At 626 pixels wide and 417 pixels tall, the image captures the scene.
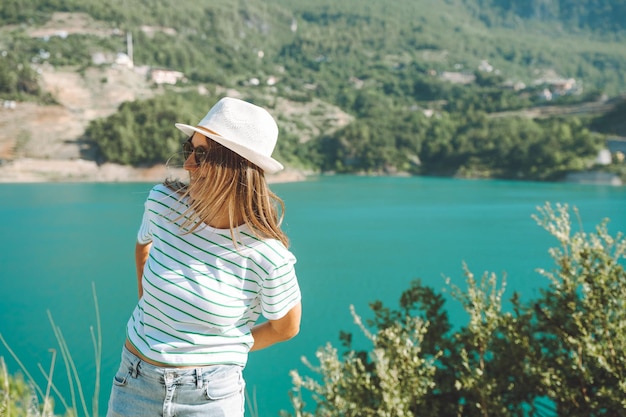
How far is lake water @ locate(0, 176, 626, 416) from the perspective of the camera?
820 cm

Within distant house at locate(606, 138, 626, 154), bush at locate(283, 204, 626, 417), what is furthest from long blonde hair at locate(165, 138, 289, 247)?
distant house at locate(606, 138, 626, 154)

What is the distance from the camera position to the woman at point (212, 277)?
125 cm

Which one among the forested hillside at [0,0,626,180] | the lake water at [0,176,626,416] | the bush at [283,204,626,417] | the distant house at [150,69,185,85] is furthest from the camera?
the distant house at [150,69,185,85]

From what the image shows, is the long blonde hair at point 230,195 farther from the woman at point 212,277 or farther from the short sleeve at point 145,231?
the short sleeve at point 145,231

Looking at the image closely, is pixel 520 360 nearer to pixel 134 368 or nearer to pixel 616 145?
pixel 134 368

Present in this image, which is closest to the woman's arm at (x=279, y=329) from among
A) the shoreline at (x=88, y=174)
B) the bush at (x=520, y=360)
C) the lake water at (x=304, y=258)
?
the lake water at (x=304, y=258)

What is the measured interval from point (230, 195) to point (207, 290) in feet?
0.72

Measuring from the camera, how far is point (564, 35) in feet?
479

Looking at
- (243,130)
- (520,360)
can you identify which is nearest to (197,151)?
(243,130)

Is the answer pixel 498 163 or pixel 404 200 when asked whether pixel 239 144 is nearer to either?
pixel 404 200

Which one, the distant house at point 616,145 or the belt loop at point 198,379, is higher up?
the belt loop at point 198,379

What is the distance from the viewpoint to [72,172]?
36969 mm

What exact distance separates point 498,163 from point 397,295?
3993 cm

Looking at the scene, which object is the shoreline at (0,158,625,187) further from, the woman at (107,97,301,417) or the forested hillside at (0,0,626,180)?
the woman at (107,97,301,417)
